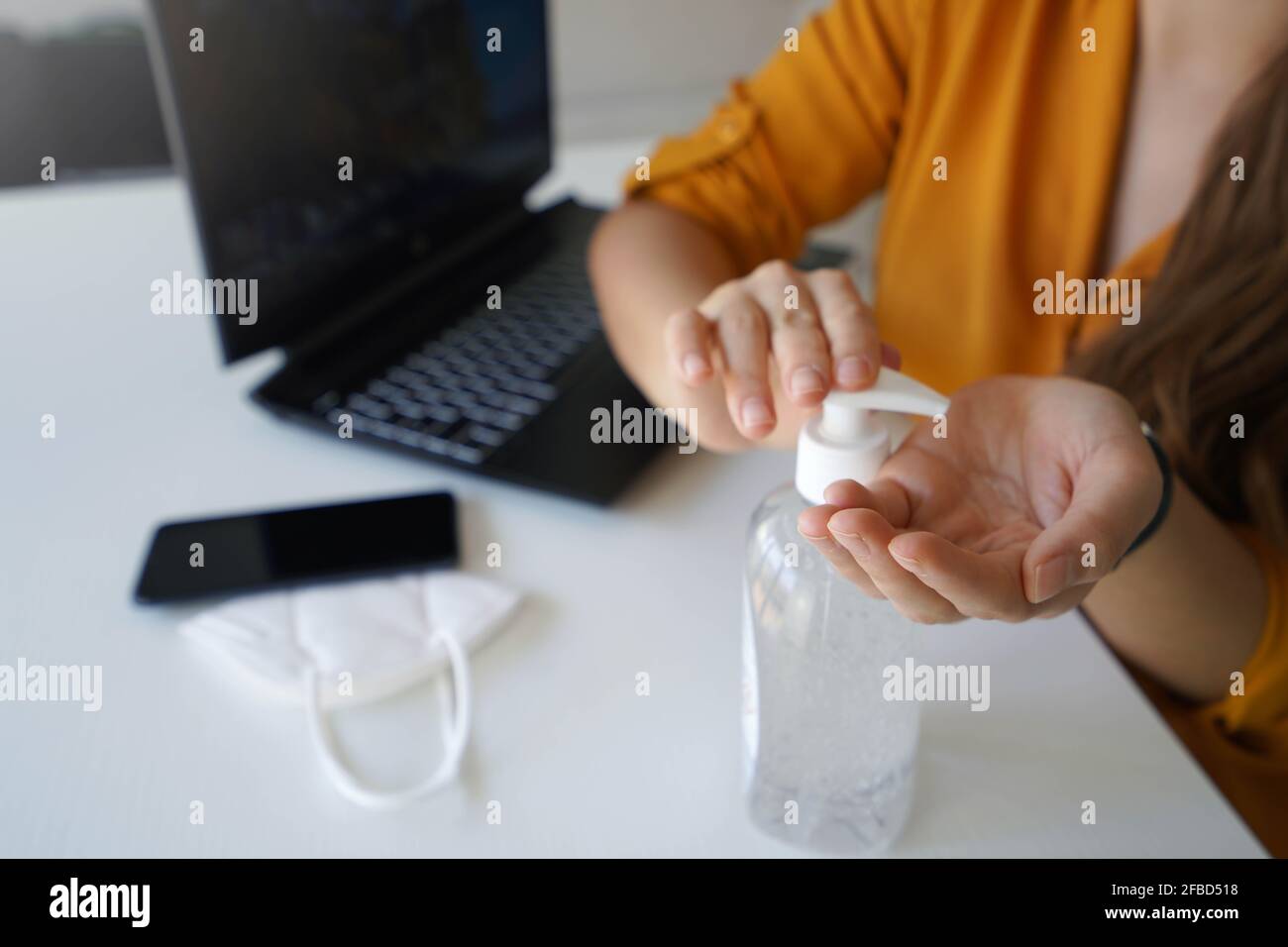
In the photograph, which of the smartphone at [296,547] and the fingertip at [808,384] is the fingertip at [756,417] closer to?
the fingertip at [808,384]

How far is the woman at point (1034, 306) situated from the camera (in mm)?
384

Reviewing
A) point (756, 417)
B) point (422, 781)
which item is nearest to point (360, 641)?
point (422, 781)

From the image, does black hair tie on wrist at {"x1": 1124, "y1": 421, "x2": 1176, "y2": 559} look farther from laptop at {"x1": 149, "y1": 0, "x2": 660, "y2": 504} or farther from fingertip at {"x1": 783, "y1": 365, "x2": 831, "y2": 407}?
laptop at {"x1": 149, "y1": 0, "x2": 660, "y2": 504}

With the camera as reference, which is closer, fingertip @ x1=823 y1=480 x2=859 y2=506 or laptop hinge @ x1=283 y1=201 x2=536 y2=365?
fingertip @ x1=823 y1=480 x2=859 y2=506

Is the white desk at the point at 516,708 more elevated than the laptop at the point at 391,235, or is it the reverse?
the laptop at the point at 391,235

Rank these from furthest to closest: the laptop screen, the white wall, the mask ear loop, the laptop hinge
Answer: the white wall, the laptop hinge, the laptop screen, the mask ear loop

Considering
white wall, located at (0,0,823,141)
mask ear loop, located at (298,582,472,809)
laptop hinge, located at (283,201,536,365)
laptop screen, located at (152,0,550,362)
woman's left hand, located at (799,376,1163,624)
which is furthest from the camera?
white wall, located at (0,0,823,141)

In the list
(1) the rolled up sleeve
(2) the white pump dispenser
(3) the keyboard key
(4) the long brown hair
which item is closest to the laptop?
(3) the keyboard key

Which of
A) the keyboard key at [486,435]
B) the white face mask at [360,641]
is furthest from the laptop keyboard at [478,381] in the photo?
the white face mask at [360,641]

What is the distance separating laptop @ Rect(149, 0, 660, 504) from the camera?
22.1 inches

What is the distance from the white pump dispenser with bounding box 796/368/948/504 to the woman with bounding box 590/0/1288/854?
16 millimetres
